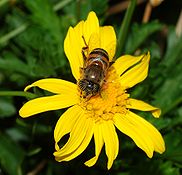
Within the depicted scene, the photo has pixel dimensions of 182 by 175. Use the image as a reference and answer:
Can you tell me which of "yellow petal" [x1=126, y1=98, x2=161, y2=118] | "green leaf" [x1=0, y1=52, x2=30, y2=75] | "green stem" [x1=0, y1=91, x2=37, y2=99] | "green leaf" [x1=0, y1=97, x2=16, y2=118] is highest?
"green leaf" [x1=0, y1=52, x2=30, y2=75]

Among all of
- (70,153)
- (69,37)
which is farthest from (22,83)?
(70,153)

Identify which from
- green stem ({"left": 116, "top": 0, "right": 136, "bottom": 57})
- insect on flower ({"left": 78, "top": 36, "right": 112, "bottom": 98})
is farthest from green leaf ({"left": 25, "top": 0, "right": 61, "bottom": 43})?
insect on flower ({"left": 78, "top": 36, "right": 112, "bottom": 98})

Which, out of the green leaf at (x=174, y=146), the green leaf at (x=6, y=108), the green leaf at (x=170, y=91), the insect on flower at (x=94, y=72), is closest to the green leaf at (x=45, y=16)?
the green leaf at (x=6, y=108)

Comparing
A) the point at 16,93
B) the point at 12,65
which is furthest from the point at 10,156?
the point at 16,93

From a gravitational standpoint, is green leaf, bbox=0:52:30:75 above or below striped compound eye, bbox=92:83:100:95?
above

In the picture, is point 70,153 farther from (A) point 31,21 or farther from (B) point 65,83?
(A) point 31,21

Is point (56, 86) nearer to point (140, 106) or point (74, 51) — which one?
point (74, 51)

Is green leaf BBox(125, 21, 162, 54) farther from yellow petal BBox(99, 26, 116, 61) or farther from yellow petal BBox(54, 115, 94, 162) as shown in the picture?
yellow petal BBox(54, 115, 94, 162)

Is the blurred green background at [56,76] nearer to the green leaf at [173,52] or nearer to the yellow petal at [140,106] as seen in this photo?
the green leaf at [173,52]
